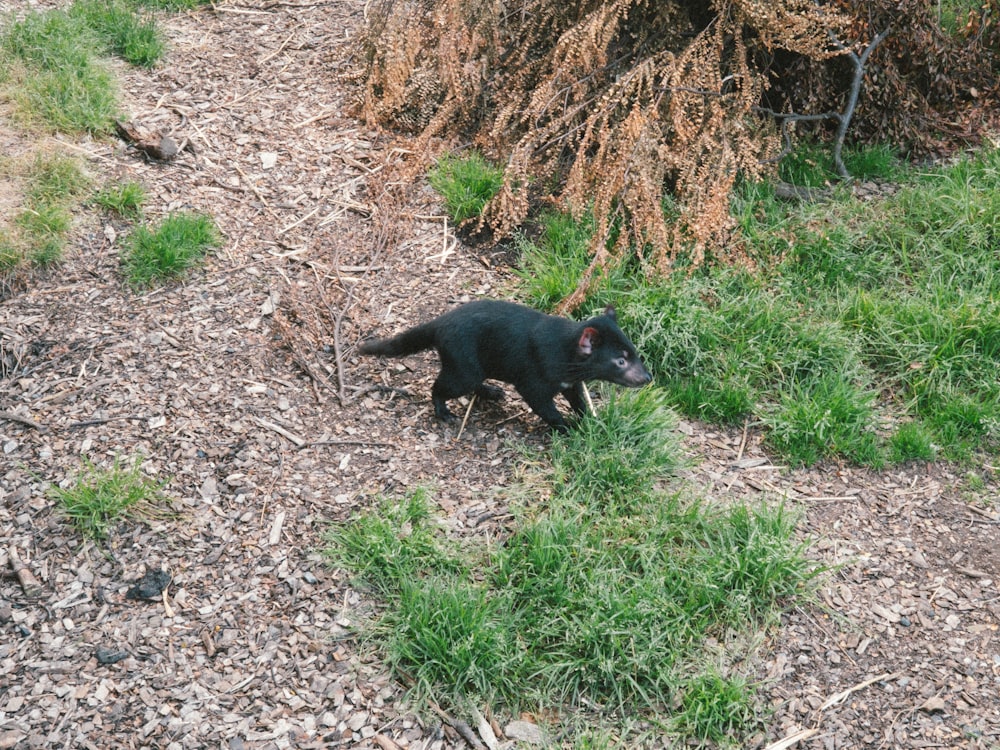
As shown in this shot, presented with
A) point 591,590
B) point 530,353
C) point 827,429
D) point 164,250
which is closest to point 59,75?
point 164,250

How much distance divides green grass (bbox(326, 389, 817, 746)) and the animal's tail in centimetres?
72

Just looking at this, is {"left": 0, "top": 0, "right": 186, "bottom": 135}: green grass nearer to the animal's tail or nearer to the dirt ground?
the dirt ground

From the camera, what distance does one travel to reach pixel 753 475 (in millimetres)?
4211

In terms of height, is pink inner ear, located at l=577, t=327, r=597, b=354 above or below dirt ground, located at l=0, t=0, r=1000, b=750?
above

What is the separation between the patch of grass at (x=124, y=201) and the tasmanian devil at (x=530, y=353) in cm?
187

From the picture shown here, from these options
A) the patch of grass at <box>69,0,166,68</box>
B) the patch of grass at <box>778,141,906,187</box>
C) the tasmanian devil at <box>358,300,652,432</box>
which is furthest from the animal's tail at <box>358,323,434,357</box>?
the patch of grass at <box>69,0,166,68</box>

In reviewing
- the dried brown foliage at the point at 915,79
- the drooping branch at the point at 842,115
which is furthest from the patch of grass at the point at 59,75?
the dried brown foliage at the point at 915,79

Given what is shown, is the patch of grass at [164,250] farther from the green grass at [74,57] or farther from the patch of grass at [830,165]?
the patch of grass at [830,165]

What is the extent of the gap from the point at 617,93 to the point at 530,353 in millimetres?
1718

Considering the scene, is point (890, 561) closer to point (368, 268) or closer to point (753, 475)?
point (753, 475)

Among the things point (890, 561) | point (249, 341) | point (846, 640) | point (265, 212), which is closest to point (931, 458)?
point (890, 561)

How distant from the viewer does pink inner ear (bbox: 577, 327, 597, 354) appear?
3971 mm

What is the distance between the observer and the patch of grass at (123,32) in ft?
20.3

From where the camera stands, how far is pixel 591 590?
3.51m
